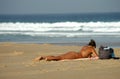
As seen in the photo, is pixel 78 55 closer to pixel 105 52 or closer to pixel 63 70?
pixel 105 52

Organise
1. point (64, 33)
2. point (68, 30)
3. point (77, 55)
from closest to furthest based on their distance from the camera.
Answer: point (77, 55), point (64, 33), point (68, 30)

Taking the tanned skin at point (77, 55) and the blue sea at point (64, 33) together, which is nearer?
the tanned skin at point (77, 55)

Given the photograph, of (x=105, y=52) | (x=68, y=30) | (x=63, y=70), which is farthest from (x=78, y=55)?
(x=68, y=30)

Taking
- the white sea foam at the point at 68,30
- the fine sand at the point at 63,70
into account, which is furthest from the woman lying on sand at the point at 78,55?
the white sea foam at the point at 68,30

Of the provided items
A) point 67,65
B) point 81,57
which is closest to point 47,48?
point 81,57

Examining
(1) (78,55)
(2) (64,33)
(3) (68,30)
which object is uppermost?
(3) (68,30)

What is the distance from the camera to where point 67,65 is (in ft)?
36.0

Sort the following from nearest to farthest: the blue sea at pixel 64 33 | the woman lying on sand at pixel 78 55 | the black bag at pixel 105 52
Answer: the black bag at pixel 105 52, the woman lying on sand at pixel 78 55, the blue sea at pixel 64 33

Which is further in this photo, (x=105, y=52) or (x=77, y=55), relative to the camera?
(x=77, y=55)

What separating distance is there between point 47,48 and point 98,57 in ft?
18.3

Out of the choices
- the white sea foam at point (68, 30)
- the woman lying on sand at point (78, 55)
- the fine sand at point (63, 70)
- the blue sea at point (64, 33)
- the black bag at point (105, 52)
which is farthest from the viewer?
the white sea foam at point (68, 30)

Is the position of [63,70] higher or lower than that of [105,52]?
lower

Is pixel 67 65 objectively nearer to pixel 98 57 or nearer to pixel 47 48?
pixel 98 57

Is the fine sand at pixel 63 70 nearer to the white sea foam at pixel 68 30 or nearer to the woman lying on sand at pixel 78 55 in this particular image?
the woman lying on sand at pixel 78 55
